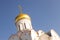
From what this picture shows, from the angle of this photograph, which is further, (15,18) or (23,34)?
(15,18)

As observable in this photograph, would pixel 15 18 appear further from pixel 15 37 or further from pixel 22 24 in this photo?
pixel 15 37

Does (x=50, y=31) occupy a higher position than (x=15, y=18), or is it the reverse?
(x=15, y=18)

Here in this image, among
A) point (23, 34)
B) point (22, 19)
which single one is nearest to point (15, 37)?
point (23, 34)

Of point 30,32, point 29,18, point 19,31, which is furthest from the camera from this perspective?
point 29,18

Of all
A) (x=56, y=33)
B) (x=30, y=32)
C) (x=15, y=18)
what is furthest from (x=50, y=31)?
(x=15, y=18)

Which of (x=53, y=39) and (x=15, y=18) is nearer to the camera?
(x=53, y=39)

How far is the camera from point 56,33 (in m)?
23.9

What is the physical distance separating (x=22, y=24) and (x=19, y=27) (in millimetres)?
424

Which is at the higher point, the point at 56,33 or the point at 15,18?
the point at 15,18

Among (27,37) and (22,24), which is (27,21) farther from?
(27,37)

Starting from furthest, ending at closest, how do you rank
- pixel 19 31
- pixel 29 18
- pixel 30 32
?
pixel 29 18
pixel 19 31
pixel 30 32

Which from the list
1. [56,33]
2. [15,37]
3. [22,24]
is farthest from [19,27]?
[56,33]

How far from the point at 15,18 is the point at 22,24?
94 centimetres

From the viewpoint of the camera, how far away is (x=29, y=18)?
25578 mm
